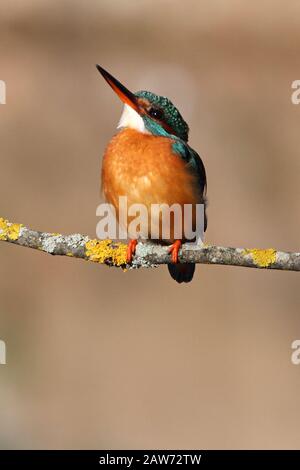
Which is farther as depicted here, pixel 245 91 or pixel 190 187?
pixel 245 91

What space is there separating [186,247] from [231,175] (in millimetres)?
2753

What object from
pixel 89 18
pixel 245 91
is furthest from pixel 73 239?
pixel 89 18

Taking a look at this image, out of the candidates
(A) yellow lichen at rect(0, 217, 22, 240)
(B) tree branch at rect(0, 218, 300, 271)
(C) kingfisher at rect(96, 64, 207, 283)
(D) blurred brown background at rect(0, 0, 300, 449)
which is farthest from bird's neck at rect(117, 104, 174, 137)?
(D) blurred brown background at rect(0, 0, 300, 449)

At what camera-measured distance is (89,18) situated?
5.78 m

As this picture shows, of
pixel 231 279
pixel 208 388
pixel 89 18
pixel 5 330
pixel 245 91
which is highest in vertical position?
pixel 89 18

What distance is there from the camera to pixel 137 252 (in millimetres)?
2584

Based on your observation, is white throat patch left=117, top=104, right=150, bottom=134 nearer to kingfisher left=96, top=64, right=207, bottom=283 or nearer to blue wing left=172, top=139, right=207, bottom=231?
kingfisher left=96, top=64, right=207, bottom=283

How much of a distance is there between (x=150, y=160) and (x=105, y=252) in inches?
18.5

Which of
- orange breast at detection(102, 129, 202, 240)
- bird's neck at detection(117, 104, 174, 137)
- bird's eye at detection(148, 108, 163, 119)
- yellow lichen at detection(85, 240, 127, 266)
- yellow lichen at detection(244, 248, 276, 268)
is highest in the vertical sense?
bird's eye at detection(148, 108, 163, 119)

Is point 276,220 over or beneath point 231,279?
over

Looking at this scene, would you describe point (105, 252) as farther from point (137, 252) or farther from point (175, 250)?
point (175, 250)

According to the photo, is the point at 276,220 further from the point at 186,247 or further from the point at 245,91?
the point at 186,247

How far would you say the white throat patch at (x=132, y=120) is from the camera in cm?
296

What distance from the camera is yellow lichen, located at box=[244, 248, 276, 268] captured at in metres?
2.36
